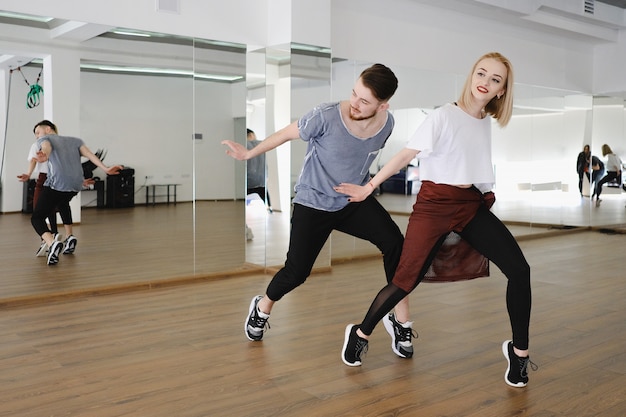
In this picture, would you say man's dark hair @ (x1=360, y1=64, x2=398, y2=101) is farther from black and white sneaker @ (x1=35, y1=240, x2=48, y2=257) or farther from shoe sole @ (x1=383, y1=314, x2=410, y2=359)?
black and white sneaker @ (x1=35, y1=240, x2=48, y2=257)

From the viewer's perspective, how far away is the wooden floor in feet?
9.85

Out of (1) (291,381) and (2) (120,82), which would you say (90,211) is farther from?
(1) (291,381)

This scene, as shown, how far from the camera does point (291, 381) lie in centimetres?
332

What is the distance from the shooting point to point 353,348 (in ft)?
11.6

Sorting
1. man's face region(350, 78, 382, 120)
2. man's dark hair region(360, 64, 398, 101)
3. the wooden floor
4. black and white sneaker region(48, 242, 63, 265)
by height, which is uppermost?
man's dark hair region(360, 64, 398, 101)

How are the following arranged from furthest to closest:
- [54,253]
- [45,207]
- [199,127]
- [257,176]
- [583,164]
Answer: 1. [583,164]
2. [257,176]
3. [199,127]
4. [54,253]
5. [45,207]

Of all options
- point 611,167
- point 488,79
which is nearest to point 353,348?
point 488,79

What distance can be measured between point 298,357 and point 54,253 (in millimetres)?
2603

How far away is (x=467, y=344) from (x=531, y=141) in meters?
6.34

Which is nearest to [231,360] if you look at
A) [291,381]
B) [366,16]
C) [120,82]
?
[291,381]

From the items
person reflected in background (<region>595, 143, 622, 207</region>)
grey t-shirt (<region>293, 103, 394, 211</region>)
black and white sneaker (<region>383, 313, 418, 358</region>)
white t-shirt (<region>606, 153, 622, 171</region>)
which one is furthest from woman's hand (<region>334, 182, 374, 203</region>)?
white t-shirt (<region>606, 153, 622, 171</region>)

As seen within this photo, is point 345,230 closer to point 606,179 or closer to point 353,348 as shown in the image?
point 353,348

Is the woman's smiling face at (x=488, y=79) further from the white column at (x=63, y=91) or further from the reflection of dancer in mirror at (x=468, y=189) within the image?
the white column at (x=63, y=91)

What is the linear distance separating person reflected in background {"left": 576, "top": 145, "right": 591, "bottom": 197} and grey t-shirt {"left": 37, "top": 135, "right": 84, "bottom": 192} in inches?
297
